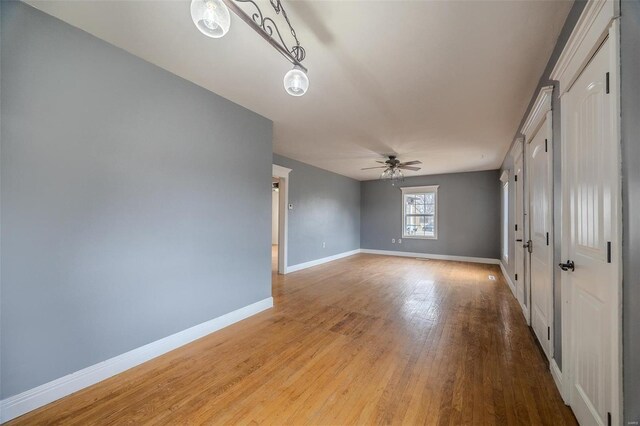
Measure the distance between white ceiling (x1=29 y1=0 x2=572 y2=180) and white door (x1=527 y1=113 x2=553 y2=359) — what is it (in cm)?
64

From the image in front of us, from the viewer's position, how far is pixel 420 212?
762 cm

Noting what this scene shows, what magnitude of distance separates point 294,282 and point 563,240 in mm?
3850

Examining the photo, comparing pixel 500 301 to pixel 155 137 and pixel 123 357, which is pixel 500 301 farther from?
pixel 155 137

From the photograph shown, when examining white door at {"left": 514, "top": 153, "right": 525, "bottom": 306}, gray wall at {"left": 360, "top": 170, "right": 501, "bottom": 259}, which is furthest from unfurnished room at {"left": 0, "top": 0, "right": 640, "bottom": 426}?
gray wall at {"left": 360, "top": 170, "right": 501, "bottom": 259}

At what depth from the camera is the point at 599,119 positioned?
126 centimetres

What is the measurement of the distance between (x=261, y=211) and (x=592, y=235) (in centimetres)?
294

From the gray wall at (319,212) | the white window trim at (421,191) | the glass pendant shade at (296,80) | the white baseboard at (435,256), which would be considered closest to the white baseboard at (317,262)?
the gray wall at (319,212)

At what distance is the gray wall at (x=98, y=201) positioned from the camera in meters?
1.56

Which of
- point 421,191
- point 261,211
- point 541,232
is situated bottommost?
point 541,232

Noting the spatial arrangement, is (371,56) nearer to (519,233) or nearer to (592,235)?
(592,235)

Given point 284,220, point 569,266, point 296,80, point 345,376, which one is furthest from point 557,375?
point 284,220

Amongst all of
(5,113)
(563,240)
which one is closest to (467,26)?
(563,240)

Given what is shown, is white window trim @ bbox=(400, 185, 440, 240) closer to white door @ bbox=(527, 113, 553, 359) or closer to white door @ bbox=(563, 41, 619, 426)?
white door @ bbox=(527, 113, 553, 359)

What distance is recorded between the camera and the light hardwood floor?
155cm
